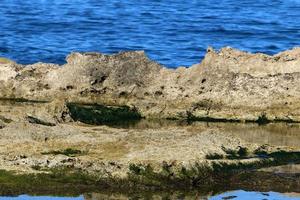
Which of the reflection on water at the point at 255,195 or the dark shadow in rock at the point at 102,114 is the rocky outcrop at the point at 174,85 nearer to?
the dark shadow in rock at the point at 102,114

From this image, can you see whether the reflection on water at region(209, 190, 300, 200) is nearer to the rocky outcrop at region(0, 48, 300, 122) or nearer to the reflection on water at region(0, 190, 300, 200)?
the reflection on water at region(0, 190, 300, 200)

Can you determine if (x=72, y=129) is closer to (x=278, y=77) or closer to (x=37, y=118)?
(x=37, y=118)

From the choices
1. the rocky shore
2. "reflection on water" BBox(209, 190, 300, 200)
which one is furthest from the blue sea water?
"reflection on water" BBox(209, 190, 300, 200)

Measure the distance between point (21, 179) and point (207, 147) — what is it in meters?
4.53

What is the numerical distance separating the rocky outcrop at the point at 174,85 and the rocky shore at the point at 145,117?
0.03 m

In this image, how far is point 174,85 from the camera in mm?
31656

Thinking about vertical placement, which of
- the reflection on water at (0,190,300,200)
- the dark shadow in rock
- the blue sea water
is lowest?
the blue sea water

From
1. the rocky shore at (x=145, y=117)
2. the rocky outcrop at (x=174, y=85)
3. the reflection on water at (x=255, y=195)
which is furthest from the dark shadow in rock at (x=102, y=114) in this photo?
the reflection on water at (x=255, y=195)

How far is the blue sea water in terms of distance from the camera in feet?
165

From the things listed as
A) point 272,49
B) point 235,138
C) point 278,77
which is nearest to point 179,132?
point 235,138

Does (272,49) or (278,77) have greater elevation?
(278,77)

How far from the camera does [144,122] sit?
97.8 ft

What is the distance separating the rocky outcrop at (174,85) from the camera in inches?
1219

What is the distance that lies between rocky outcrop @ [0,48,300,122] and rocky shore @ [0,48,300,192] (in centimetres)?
3
